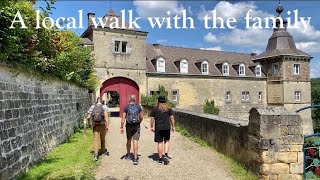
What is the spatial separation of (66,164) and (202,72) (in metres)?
25.8

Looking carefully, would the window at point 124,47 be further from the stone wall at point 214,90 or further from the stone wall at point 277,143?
the stone wall at point 277,143

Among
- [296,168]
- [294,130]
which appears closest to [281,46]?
[294,130]

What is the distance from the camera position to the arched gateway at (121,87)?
27002 mm

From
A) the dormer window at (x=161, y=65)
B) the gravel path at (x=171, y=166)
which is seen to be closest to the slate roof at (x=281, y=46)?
the dormer window at (x=161, y=65)

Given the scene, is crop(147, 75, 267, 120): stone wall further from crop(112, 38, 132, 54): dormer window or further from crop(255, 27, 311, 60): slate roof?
crop(255, 27, 311, 60): slate roof

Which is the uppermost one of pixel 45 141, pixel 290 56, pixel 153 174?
pixel 290 56

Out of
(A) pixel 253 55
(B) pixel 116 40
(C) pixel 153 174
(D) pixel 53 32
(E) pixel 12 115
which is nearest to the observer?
(E) pixel 12 115

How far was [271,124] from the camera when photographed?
6.62m

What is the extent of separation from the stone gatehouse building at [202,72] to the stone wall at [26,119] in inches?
626

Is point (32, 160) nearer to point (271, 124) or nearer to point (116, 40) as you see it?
point (271, 124)

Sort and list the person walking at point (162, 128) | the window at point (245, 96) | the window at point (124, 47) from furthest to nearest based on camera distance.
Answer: the window at point (245, 96), the window at point (124, 47), the person walking at point (162, 128)

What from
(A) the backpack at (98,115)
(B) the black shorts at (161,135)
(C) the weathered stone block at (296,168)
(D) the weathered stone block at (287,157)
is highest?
(A) the backpack at (98,115)

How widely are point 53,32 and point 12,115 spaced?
150 inches

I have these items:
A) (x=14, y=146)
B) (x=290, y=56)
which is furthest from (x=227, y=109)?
(x=14, y=146)
